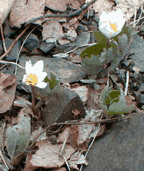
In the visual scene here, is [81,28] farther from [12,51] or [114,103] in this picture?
[114,103]

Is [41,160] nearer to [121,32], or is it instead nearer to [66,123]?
[66,123]

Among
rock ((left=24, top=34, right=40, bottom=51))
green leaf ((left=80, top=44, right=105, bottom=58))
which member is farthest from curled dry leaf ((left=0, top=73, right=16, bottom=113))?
green leaf ((left=80, top=44, right=105, bottom=58))

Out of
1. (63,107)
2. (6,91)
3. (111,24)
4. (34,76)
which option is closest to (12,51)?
(6,91)

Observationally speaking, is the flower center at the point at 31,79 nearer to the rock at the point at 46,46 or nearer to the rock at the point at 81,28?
the rock at the point at 46,46

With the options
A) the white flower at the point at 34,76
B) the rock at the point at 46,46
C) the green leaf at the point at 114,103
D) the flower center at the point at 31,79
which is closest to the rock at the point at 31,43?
the rock at the point at 46,46

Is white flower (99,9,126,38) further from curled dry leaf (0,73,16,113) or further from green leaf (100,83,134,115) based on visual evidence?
curled dry leaf (0,73,16,113)

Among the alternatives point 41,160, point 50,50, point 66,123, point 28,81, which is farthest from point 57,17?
point 41,160
